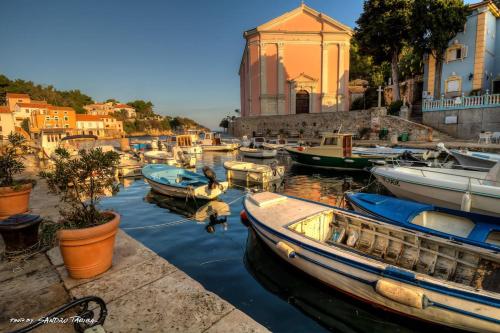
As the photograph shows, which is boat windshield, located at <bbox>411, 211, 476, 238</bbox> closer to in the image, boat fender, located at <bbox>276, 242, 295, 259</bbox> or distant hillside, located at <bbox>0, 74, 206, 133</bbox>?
boat fender, located at <bbox>276, 242, 295, 259</bbox>

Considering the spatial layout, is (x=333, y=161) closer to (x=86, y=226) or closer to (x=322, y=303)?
(x=322, y=303)

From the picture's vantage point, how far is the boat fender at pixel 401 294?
144 inches

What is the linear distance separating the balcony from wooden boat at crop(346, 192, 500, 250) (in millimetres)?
22693

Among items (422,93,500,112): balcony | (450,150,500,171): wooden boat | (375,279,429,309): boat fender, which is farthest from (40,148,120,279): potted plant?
(422,93,500,112): balcony

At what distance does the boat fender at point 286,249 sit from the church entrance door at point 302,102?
119ft

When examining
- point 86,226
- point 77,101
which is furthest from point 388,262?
point 77,101

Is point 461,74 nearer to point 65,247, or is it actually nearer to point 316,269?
point 316,269

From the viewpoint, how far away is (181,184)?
38.0 ft

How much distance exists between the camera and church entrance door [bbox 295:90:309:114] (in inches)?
1543

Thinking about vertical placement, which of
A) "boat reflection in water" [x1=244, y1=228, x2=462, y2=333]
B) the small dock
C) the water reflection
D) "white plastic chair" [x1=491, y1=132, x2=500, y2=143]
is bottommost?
"boat reflection in water" [x1=244, y1=228, x2=462, y2=333]

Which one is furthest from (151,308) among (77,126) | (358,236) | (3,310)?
(77,126)

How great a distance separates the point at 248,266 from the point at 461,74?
31.1 metres

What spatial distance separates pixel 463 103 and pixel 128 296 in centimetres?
2989

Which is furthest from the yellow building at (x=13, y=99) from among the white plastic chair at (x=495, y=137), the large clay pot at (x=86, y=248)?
the white plastic chair at (x=495, y=137)
